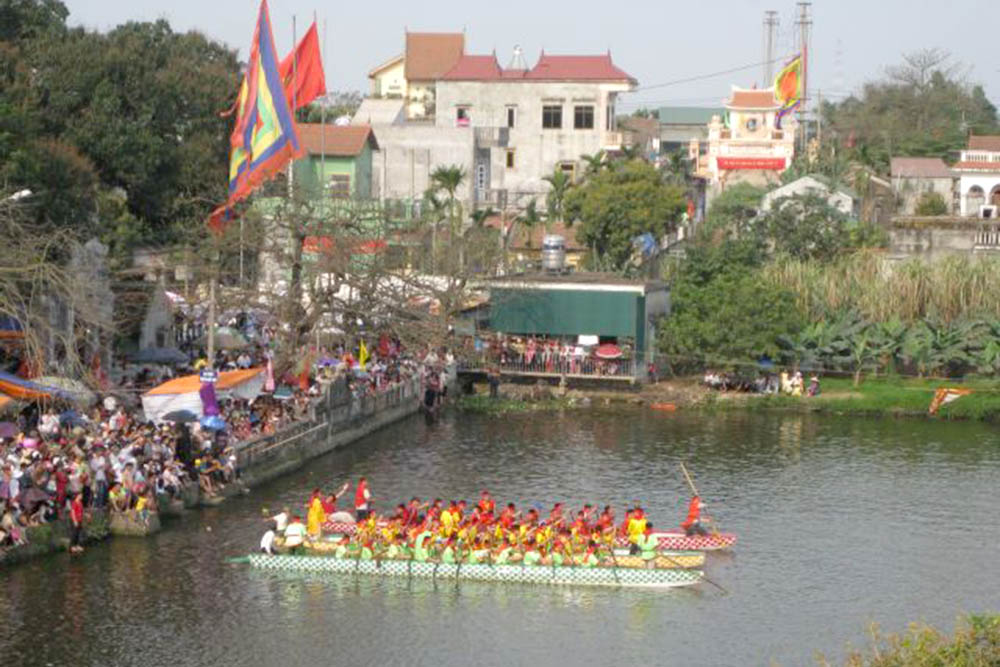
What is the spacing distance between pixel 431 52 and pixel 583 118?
56.8 ft

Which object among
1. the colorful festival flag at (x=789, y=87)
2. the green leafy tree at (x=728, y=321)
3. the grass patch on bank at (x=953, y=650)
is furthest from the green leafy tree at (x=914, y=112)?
the grass patch on bank at (x=953, y=650)

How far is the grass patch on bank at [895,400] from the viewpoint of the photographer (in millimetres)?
54438

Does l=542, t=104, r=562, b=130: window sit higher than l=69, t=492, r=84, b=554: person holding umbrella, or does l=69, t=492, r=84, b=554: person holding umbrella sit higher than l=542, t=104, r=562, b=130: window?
l=542, t=104, r=562, b=130: window

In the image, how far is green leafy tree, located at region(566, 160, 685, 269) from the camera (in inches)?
2876

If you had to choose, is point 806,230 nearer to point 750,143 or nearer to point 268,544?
point 750,143

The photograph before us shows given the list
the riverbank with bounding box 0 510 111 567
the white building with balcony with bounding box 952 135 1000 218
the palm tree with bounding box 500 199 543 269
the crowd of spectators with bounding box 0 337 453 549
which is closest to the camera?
the riverbank with bounding box 0 510 111 567

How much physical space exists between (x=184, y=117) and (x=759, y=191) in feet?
112

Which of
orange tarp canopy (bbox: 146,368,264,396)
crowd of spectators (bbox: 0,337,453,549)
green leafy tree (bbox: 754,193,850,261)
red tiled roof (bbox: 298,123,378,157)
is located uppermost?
red tiled roof (bbox: 298,123,378,157)

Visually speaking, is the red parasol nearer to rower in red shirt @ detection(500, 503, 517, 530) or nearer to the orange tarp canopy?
the orange tarp canopy

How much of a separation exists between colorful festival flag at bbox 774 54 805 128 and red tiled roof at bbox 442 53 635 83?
16.3m

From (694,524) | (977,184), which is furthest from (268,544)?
(977,184)

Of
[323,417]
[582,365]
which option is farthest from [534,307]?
[323,417]

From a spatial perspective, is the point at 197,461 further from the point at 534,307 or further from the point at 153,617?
the point at 534,307

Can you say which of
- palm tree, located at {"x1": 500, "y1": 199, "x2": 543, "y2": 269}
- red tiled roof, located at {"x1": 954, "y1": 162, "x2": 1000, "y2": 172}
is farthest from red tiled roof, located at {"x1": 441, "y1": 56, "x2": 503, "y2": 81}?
red tiled roof, located at {"x1": 954, "y1": 162, "x2": 1000, "y2": 172}
